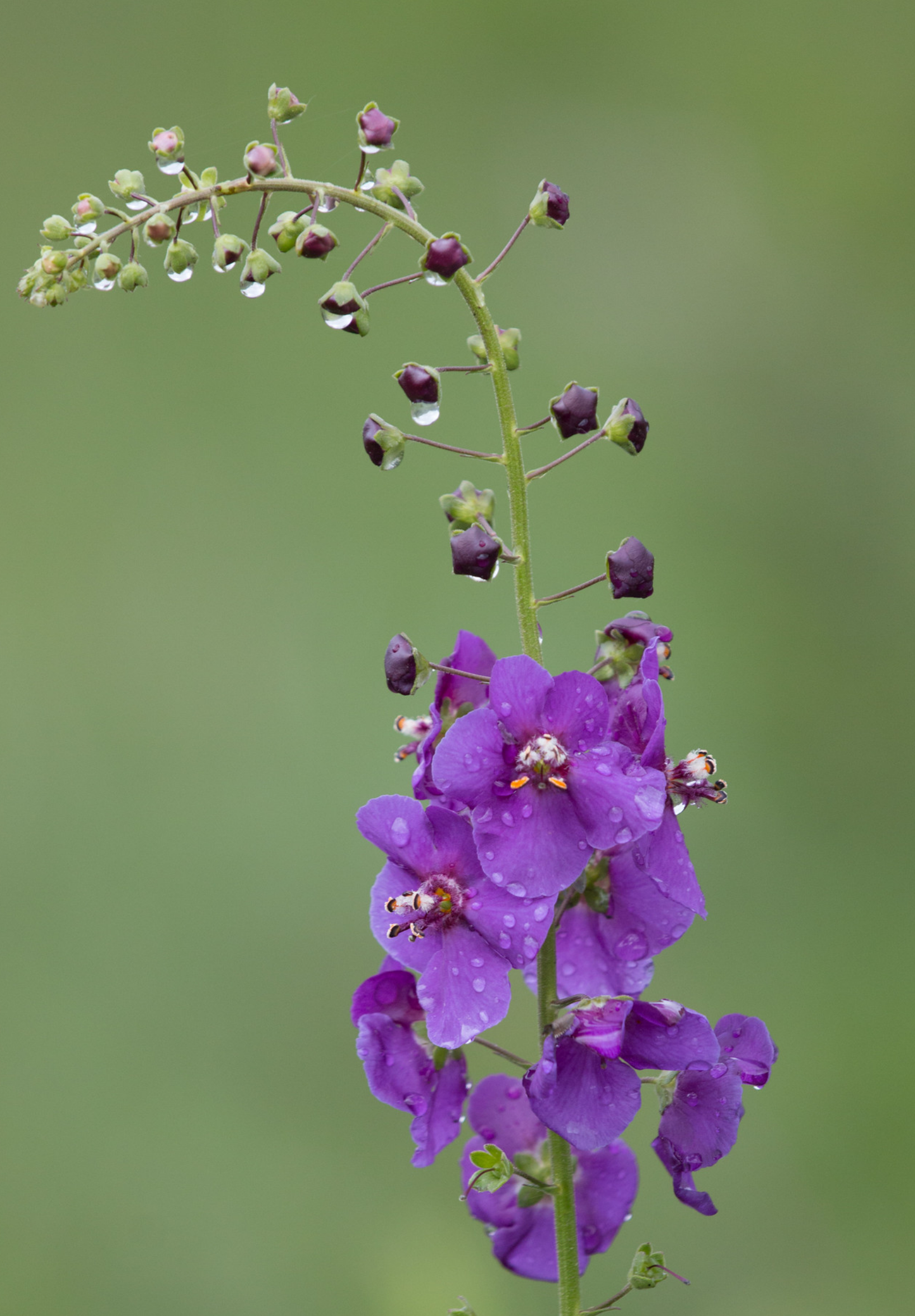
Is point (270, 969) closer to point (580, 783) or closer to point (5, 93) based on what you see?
point (580, 783)

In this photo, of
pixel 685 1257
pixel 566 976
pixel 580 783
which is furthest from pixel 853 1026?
pixel 580 783

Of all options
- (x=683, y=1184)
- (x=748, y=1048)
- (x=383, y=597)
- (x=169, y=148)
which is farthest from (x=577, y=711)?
(x=383, y=597)

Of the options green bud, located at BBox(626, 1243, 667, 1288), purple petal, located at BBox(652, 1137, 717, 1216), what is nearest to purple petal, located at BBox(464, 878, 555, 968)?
purple petal, located at BBox(652, 1137, 717, 1216)

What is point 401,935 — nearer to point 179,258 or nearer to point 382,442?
point 382,442

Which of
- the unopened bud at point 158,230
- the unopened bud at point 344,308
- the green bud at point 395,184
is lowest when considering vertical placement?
the unopened bud at point 344,308

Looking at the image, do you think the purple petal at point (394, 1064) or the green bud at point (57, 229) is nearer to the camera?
the green bud at point (57, 229)

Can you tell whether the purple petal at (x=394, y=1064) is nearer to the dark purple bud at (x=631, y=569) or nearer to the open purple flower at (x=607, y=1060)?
the open purple flower at (x=607, y=1060)

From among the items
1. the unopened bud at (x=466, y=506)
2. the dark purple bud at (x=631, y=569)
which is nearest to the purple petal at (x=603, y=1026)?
the dark purple bud at (x=631, y=569)
